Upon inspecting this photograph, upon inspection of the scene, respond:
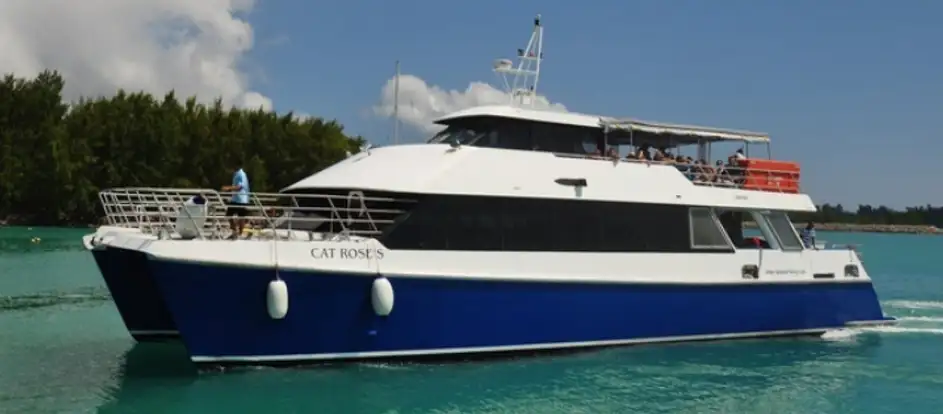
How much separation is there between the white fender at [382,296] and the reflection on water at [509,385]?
883 mm

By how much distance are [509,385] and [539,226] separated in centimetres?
230

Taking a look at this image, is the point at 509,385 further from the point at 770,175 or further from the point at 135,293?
the point at 770,175

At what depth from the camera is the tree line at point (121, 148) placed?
49.8m

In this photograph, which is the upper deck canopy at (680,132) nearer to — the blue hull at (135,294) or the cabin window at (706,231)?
the cabin window at (706,231)

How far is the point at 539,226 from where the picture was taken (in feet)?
40.4

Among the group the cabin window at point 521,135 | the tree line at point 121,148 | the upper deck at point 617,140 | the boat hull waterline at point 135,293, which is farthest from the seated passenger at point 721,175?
the tree line at point 121,148

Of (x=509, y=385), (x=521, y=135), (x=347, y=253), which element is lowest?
(x=509, y=385)

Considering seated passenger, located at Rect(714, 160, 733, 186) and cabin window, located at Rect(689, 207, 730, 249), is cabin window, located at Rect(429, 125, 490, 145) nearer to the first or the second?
cabin window, located at Rect(689, 207, 730, 249)

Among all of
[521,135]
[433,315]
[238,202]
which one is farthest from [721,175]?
[238,202]

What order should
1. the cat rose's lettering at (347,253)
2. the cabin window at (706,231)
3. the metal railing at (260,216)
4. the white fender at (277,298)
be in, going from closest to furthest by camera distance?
1. the white fender at (277,298)
2. the metal railing at (260,216)
3. the cat rose's lettering at (347,253)
4. the cabin window at (706,231)

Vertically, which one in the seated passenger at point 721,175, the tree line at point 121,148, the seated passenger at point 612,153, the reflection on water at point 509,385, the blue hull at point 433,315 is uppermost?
the tree line at point 121,148

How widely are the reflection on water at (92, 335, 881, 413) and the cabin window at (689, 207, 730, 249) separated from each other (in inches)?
66.5

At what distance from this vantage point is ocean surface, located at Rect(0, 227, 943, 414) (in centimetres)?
1012

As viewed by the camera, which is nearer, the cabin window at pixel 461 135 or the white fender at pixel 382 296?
the white fender at pixel 382 296
